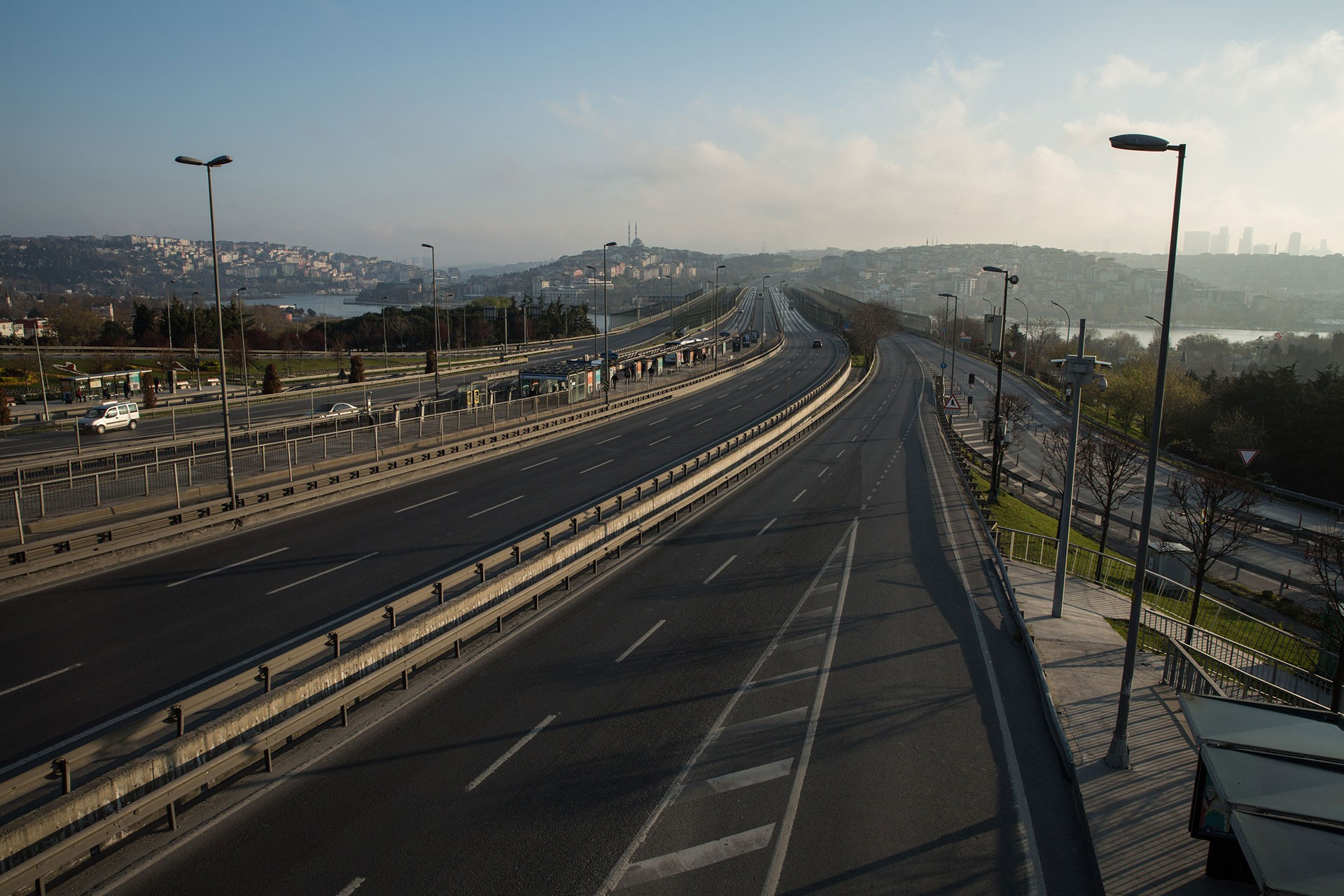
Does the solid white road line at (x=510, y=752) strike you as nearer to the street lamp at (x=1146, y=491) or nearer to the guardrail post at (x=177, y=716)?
the guardrail post at (x=177, y=716)

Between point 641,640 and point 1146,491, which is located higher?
point 1146,491

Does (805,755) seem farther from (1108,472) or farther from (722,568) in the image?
(1108,472)

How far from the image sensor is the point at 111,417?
115 feet

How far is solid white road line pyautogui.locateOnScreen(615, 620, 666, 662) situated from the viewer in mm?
13434

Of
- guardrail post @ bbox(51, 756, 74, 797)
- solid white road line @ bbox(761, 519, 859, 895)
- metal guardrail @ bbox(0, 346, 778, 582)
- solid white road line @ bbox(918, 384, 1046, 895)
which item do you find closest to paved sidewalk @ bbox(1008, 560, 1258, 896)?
solid white road line @ bbox(918, 384, 1046, 895)

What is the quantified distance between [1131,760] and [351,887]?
10.3m

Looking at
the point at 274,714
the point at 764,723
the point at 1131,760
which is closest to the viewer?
the point at 274,714

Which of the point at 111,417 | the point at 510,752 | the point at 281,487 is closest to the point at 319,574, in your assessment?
the point at 281,487

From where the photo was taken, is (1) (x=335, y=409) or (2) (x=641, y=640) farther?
(1) (x=335, y=409)

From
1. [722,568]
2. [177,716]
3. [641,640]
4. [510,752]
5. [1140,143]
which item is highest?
[1140,143]

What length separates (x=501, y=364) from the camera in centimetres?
6694

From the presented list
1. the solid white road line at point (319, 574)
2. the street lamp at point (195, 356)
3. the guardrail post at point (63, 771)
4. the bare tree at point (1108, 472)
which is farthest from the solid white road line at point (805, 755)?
the street lamp at point (195, 356)

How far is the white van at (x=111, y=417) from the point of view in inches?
1357

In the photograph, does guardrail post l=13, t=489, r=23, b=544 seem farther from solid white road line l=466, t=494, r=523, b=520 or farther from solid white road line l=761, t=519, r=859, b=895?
solid white road line l=761, t=519, r=859, b=895
